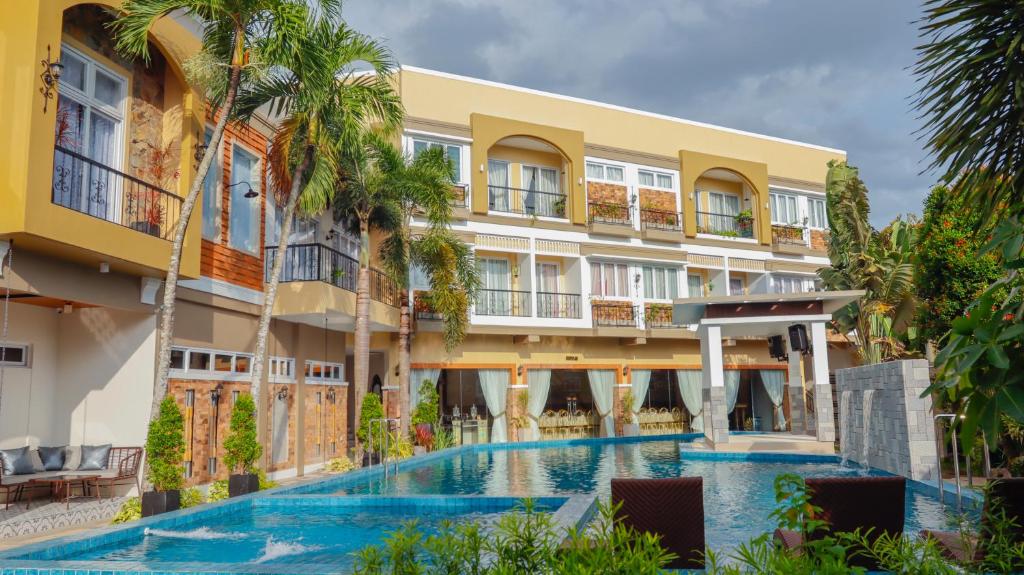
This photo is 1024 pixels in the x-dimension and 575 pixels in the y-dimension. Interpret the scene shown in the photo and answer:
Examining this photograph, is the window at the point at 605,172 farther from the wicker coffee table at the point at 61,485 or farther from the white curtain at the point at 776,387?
the wicker coffee table at the point at 61,485

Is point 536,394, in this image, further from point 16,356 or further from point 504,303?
point 16,356

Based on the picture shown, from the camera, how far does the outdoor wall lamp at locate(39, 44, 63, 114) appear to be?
881 cm

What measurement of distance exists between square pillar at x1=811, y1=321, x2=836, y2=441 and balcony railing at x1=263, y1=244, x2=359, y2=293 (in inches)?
404

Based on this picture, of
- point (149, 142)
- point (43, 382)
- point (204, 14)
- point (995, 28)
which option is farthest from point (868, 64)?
point (43, 382)

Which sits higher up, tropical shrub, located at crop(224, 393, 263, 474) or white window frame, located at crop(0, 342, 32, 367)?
white window frame, located at crop(0, 342, 32, 367)

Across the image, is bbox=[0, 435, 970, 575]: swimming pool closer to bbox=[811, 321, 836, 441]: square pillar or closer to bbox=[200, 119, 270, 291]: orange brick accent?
bbox=[811, 321, 836, 441]: square pillar

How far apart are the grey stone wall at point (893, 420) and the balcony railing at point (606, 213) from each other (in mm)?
10676

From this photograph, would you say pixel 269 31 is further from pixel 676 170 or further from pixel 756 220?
pixel 756 220

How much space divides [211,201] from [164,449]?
4.94m

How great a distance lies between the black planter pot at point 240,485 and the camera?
11180mm

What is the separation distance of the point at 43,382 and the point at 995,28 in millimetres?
11865

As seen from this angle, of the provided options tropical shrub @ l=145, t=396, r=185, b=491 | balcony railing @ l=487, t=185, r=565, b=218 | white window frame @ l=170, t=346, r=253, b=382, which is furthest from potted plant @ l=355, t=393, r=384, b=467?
balcony railing @ l=487, t=185, r=565, b=218

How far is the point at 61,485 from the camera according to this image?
1070 cm

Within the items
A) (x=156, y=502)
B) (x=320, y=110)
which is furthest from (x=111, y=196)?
(x=156, y=502)
